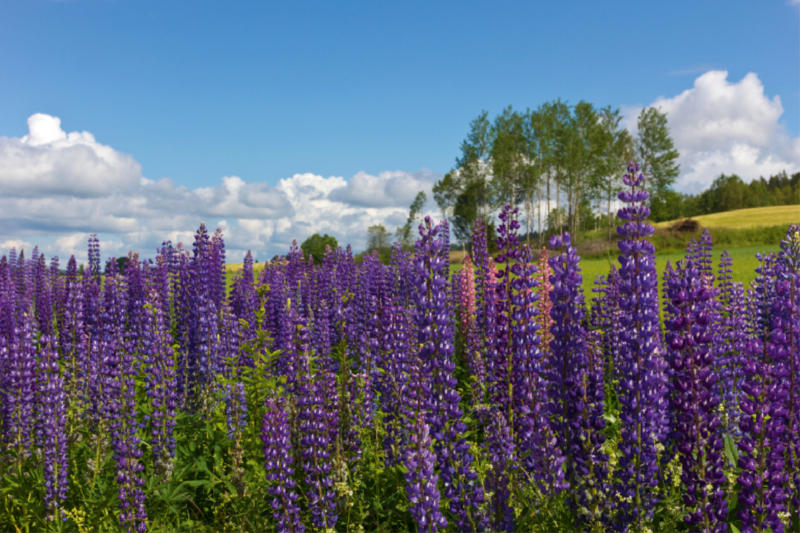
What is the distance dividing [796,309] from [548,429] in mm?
2137

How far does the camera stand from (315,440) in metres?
4.57

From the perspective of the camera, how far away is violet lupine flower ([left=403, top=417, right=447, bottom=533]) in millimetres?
3371

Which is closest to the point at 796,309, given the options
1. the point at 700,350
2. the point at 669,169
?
the point at 700,350

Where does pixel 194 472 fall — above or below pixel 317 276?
below

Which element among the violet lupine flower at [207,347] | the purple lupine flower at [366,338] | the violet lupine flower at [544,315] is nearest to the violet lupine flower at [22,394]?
the violet lupine flower at [207,347]

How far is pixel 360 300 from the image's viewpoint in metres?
10.5

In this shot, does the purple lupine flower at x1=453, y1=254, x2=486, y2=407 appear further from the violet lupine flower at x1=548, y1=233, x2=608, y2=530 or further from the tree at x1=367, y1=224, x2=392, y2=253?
the tree at x1=367, y1=224, x2=392, y2=253

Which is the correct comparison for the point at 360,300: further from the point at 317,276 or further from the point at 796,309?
the point at 796,309

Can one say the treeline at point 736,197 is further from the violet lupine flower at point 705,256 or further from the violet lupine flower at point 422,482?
the violet lupine flower at point 422,482

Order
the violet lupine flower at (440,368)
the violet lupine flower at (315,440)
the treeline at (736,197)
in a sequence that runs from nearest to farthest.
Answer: the violet lupine flower at (440,368)
the violet lupine flower at (315,440)
the treeline at (736,197)

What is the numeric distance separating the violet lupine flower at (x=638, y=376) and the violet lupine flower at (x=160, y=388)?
486 cm

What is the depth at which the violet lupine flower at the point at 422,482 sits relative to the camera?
11.1ft

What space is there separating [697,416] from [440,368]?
1.79 meters

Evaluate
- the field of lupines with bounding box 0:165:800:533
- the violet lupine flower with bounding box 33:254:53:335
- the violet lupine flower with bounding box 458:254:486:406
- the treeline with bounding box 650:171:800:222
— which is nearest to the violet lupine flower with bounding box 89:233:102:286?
the violet lupine flower with bounding box 33:254:53:335
